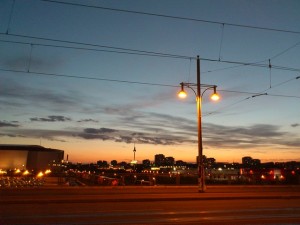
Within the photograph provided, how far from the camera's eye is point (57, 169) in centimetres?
17975

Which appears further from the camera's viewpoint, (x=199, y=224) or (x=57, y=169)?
(x=57, y=169)

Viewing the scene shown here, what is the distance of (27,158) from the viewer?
17400 cm

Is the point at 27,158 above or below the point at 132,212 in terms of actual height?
above

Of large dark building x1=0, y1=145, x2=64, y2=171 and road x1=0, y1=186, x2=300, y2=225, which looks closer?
road x1=0, y1=186, x2=300, y2=225

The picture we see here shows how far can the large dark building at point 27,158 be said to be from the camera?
553 ft

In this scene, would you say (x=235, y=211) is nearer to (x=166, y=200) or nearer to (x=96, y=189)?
(x=166, y=200)

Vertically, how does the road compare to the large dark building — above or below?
A: below

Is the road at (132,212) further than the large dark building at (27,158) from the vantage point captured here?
No

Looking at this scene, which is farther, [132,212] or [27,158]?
[27,158]

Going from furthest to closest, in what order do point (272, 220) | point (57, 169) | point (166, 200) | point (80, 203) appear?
1. point (57, 169)
2. point (166, 200)
3. point (80, 203)
4. point (272, 220)

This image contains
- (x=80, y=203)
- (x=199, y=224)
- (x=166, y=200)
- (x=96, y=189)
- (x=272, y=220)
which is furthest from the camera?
(x=96, y=189)

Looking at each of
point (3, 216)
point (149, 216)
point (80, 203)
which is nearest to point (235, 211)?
point (149, 216)

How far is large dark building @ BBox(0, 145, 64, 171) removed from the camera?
553 feet

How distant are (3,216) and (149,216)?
494 cm
